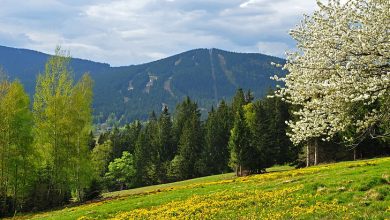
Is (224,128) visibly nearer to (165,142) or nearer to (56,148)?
(165,142)

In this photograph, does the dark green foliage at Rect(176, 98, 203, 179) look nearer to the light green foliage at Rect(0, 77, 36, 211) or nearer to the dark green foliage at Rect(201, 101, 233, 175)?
the dark green foliage at Rect(201, 101, 233, 175)

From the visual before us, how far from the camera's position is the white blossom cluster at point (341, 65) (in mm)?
12867

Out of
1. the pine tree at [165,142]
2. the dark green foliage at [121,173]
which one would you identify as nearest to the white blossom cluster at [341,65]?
the dark green foliage at [121,173]

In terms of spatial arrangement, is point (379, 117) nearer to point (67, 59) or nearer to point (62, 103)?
point (62, 103)

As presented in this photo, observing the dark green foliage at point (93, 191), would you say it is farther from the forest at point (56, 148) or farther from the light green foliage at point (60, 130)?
the light green foliage at point (60, 130)

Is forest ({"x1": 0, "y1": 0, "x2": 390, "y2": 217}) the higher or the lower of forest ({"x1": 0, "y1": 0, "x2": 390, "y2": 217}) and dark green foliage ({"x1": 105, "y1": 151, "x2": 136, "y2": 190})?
the higher

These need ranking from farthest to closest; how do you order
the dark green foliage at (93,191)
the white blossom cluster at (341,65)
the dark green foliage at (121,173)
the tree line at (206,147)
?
the dark green foliage at (121,173) → the tree line at (206,147) → the dark green foliage at (93,191) → the white blossom cluster at (341,65)

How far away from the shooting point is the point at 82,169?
52.2m

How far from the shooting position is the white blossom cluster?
42.2ft

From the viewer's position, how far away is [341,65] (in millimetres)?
13875

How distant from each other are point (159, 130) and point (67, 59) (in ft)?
229

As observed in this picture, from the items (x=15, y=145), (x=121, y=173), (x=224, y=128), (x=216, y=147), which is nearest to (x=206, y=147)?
(x=216, y=147)

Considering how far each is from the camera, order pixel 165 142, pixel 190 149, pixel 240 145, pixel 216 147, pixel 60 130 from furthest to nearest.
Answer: pixel 165 142, pixel 190 149, pixel 216 147, pixel 240 145, pixel 60 130

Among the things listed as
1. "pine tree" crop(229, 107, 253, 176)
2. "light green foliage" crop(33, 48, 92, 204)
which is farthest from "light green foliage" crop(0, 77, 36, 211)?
"pine tree" crop(229, 107, 253, 176)
